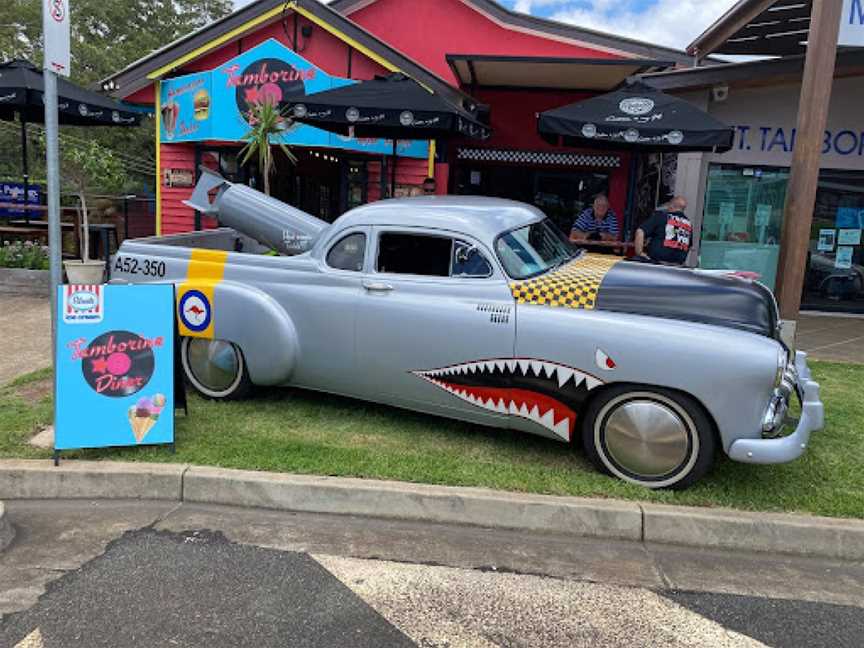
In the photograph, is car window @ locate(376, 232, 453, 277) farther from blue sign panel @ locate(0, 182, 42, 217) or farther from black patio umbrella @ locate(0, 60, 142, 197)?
blue sign panel @ locate(0, 182, 42, 217)

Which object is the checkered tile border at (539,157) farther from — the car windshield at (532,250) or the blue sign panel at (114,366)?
the blue sign panel at (114,366)

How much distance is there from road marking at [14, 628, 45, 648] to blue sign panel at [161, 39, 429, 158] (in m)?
9.28

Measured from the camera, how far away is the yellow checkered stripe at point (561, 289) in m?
4.61

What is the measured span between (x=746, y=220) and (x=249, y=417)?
29.9ft

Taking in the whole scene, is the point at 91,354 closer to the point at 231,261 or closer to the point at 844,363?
the point at 231,261

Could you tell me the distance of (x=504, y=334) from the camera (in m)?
4.66

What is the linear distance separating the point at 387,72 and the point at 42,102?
5.11m

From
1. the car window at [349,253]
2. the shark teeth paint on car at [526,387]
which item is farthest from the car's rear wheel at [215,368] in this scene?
the shark teeth paint on car at [526,387]

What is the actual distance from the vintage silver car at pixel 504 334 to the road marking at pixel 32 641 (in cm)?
262

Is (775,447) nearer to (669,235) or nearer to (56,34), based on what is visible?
(669,235)

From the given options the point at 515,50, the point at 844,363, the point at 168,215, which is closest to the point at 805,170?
the point at 844,363

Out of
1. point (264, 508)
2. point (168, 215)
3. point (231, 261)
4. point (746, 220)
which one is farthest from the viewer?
point (168, 215)

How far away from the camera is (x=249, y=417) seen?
545 cm

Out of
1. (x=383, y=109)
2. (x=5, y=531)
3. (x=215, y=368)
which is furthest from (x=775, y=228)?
(x=5, y=531)
